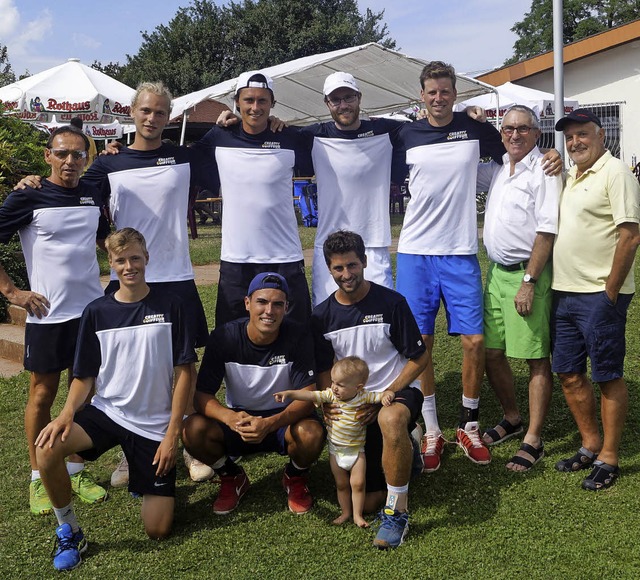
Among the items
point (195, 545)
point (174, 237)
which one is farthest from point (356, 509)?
point (174, 237)

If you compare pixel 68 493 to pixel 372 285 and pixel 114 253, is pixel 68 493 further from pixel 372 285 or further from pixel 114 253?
pixel 372 285

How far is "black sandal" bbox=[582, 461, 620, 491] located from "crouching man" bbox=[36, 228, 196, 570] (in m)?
2.46

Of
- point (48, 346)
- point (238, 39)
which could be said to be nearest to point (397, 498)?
point (48, 346)

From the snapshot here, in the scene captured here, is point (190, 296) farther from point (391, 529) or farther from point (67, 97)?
point (67, 97)

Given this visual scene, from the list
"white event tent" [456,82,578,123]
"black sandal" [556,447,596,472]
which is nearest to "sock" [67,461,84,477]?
"black sandal" [556,447,596,472]

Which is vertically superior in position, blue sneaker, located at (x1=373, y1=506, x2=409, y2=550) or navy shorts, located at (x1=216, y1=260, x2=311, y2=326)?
navy shorts, located at (x1=216, y1=260, x2=311, y2=326)

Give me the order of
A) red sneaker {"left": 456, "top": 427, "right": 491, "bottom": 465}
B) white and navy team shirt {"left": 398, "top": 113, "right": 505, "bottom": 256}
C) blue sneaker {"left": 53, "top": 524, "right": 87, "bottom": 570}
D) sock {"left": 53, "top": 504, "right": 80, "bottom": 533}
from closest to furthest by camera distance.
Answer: blue sneaker {"left": 53, "top": 524, "right": 87, "bottom": 570} → sock {"left": 53, "top": 504, "right": 80, "bottom": 533} → red sneaker {"left": 456, "top": 427, "right": 491, "bottom": 465} → white and navy team shirt {"left": 398, "top": 113, "right": 505, "bottom": 256}

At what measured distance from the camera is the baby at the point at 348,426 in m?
4.14

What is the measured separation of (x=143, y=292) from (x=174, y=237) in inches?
27.5

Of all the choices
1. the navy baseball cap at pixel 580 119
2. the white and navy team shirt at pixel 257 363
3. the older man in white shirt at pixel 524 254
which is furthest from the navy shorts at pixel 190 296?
the navy baseball cap at pixel 580 119

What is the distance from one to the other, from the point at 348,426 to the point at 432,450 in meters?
1.05

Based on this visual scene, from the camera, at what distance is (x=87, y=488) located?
474 cm

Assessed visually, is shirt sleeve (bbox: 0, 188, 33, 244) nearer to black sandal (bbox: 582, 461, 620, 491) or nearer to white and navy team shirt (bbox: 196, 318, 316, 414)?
white and navy team shirt (bbox: 196, 318, 316, 414)

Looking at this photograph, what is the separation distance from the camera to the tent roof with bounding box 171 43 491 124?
13.0 meters
